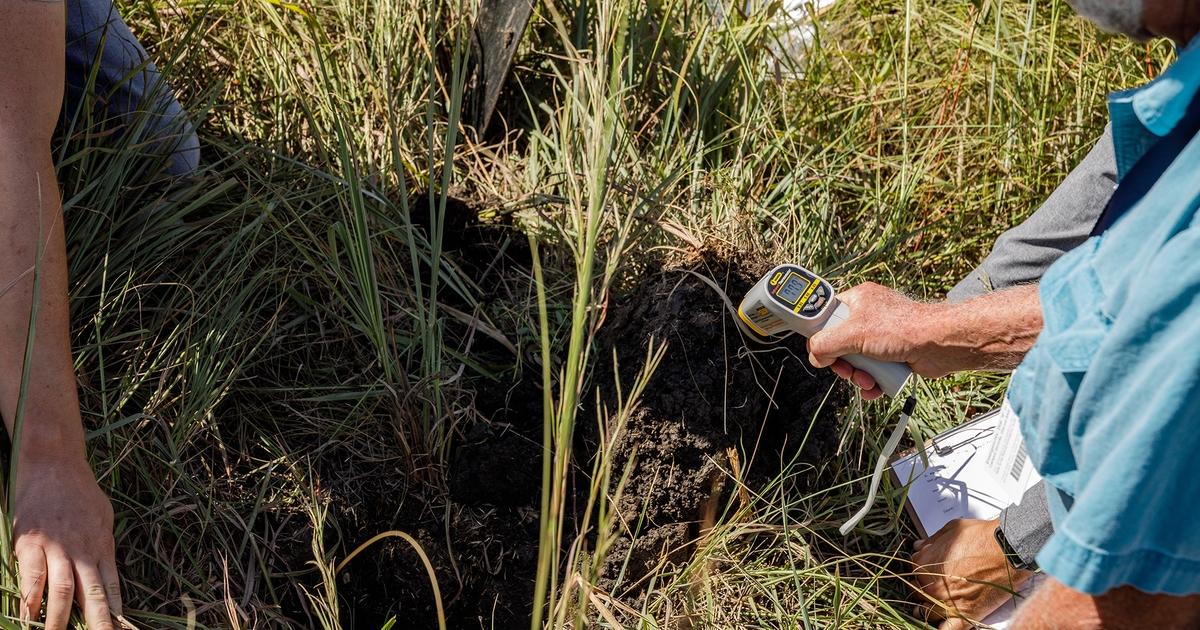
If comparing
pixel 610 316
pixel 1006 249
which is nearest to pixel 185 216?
pixel 610 316

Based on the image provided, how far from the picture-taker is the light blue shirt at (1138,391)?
2.29 ft

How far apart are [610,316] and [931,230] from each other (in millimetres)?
1010

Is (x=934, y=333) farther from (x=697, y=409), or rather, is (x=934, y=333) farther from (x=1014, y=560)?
(x=1014, y=560)

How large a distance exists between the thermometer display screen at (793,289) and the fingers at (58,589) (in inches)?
50.0

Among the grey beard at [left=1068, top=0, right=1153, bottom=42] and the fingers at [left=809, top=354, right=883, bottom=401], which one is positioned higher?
the grey beard at [left=1068, top=0, right=1153, bottom=42]

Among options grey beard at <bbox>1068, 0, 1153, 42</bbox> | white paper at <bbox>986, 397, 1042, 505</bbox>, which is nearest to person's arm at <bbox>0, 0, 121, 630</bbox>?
grey beard at <bbox>1068, 0, 1153, 42</bbox>

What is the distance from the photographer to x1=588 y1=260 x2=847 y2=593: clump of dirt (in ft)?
5.08

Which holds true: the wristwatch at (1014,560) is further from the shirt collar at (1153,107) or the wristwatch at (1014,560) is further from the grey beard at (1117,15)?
the grey beard at (1117,15)

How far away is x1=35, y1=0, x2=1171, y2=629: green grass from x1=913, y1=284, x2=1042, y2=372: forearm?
14.7 inches

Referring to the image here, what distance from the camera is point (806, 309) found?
1.46 metres

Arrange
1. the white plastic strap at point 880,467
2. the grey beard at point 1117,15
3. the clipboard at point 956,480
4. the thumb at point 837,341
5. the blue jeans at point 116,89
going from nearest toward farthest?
the grey beard at point 1117,15 < the thumb at point 837,341 < the white plastic strap at point 880,467 < the blue jeans at point 116,89 < the clipboard at point 956,480

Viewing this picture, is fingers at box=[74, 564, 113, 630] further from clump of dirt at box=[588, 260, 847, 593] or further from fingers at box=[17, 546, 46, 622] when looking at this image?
clump of dirt at box=[588, 260, 847, 593]

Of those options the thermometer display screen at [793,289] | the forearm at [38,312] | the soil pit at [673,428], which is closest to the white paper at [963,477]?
the soil pit at [673,428]

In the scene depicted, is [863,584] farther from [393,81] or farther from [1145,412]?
[393,81]
